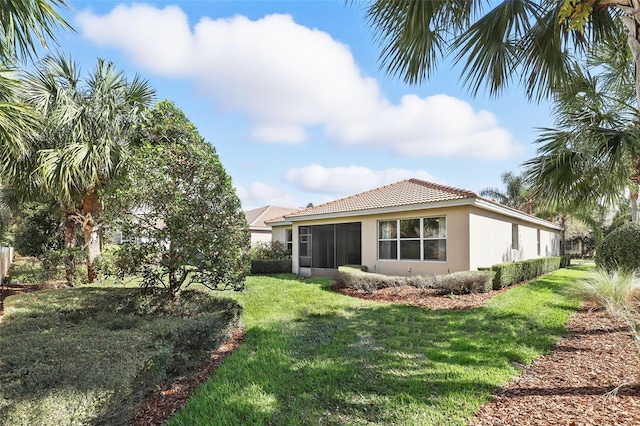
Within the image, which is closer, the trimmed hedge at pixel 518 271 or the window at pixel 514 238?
the trimmed hedge at pixel 518 271

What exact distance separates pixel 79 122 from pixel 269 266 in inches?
424

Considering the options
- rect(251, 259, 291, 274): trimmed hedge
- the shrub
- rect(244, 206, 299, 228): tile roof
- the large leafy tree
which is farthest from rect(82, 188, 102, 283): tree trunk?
rect(244, 206, 299, 228): tile roof

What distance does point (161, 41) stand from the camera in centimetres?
757

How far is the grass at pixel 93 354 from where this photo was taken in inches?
120

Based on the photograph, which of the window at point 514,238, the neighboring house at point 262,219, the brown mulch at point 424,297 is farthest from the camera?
→ the neighboring house at point 262,219

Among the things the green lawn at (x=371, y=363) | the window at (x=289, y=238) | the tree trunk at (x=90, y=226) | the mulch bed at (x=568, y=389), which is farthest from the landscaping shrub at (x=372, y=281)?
the window at (x=289, y=238)

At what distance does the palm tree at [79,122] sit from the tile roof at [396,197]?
887cm

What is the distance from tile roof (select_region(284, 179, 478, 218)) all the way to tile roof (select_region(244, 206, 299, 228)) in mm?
11383

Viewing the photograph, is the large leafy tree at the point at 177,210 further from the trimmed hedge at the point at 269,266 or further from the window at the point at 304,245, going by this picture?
the trimmed hedge at the point at 269,266

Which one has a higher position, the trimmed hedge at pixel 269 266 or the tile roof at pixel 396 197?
the tile roof at pixel 396 197

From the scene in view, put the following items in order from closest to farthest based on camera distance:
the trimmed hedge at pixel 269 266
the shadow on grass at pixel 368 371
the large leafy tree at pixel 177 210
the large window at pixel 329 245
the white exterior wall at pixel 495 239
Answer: the shadow on grass at pixel 368 371
the large leafy tree at pixel 177 210
the white exterior wall at pixel 495 239
the large window at pixel 329 245
the trimmed hedge at pixel 269 266

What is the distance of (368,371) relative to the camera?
15.8ft

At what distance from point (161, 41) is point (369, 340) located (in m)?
7.61

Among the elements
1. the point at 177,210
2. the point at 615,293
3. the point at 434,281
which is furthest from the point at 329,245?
the point at 615,293
